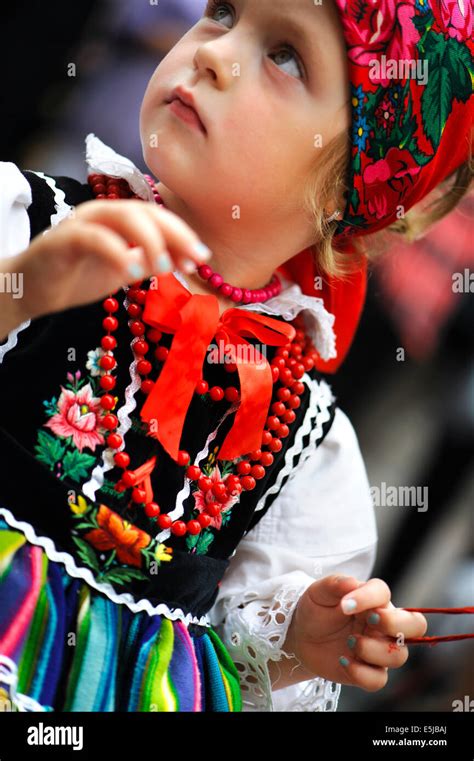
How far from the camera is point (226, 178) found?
861mm

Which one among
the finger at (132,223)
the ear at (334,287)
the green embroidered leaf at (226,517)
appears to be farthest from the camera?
the ear at (334,287)

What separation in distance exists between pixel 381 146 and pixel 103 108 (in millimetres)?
645

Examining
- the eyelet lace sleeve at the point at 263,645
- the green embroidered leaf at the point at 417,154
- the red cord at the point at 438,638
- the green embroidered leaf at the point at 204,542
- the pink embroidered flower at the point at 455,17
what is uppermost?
the pink embroidered flower at the point at 455,17

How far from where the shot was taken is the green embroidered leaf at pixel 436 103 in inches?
36.0

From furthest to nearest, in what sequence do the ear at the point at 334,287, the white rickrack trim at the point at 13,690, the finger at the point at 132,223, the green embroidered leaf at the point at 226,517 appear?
the ear at the point at 334,287 → the green embroidered leaf at the point at 226,517 → the white rickrack trim at the point at 13,690 → the finger at the point at 132,223

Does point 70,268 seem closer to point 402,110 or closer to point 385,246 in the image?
point 402,110

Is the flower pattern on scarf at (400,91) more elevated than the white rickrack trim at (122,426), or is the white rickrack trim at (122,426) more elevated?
the flower pattern on scarf at (400,91)

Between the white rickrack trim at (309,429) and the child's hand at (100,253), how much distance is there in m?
0.45

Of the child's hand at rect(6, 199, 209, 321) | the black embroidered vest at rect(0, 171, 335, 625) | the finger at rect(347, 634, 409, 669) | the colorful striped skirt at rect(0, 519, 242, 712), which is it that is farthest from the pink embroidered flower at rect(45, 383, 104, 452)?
the finger at rect(347, 634, 409, 669)

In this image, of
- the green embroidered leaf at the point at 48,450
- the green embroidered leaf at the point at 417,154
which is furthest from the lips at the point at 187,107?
the green embroidered leaf at the point at 48,450

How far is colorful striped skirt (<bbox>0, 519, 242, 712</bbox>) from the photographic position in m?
0.80

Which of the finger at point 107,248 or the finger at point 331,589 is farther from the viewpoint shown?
the finger at point 331,589

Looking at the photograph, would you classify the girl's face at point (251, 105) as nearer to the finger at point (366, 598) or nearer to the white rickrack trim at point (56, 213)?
the white rickrack trim at point (56, 213)

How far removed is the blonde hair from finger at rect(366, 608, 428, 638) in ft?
1.28
